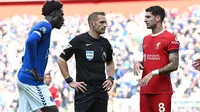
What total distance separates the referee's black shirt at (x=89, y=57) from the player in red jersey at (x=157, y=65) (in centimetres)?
55

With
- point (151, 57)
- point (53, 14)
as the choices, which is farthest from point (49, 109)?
point (151, 57)

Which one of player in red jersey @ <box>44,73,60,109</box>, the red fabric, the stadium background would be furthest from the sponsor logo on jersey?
player in red jersey @ <box>44,73,60,109</box>

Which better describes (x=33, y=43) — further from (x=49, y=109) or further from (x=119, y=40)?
(x=119, y=40)

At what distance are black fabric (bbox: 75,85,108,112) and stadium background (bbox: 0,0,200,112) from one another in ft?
12.7

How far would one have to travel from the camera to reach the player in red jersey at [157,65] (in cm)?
749

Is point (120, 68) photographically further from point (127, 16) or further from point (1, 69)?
Result: point (1, 69)

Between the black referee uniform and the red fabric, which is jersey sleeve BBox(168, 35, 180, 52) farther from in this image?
the black referee uniform

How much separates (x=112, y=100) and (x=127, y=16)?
1785mm

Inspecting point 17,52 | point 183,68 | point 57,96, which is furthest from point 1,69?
point 183,68

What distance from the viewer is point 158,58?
7.66 m

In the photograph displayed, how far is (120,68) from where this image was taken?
1164 cm

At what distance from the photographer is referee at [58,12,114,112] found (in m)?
7.61

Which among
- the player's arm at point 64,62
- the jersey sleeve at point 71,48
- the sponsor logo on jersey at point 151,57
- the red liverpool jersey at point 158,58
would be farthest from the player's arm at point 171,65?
the jersey sleeve at point 71,48

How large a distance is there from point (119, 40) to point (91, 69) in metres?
4.17
